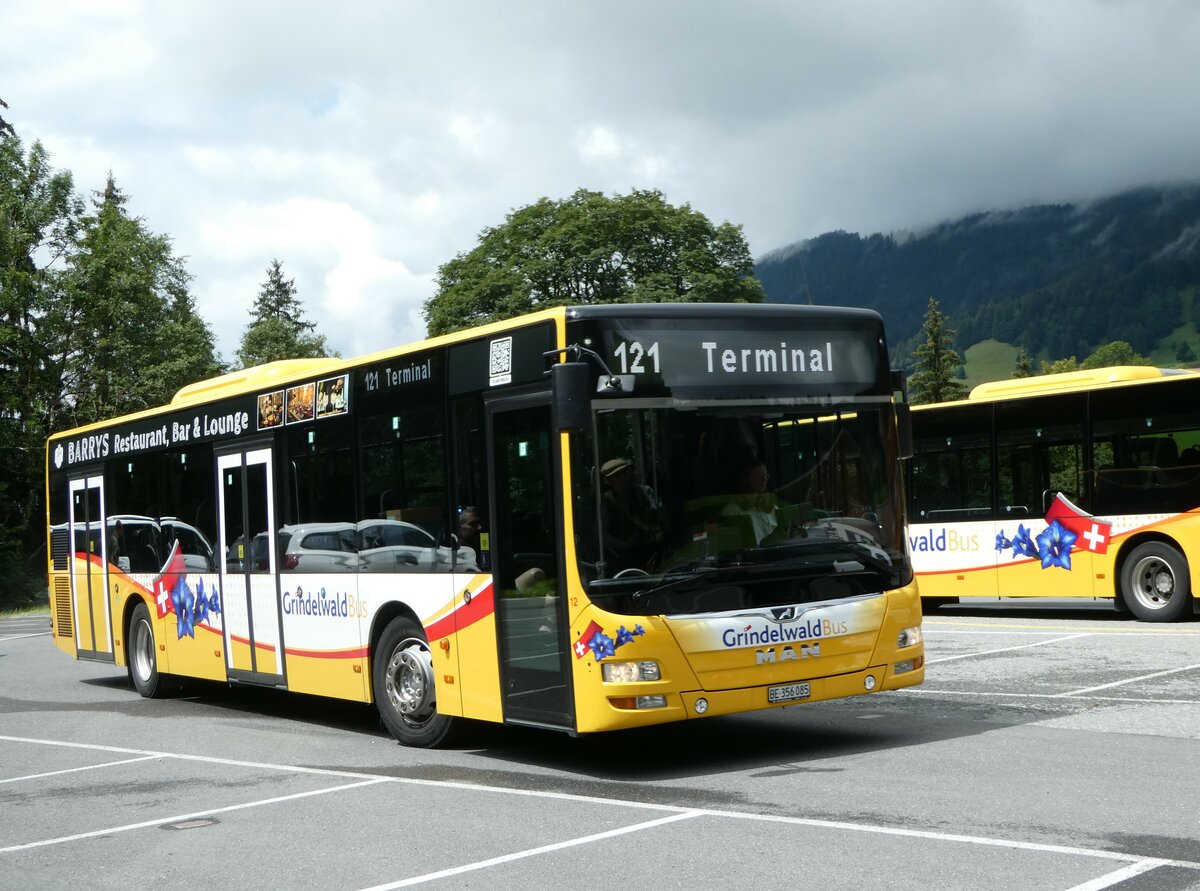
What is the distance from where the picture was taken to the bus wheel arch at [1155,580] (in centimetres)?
1777

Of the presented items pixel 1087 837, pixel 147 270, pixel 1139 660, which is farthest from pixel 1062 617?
pixel 147 270

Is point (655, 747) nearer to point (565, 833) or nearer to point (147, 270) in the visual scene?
point (565, 833)

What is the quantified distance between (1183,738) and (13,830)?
7.22m

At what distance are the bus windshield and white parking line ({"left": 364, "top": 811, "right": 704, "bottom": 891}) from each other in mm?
1541

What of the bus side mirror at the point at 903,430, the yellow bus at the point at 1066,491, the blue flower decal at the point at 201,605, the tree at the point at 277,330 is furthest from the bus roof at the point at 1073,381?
the tree at the point at 277,330

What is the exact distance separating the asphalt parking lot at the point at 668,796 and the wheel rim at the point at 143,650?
190cm

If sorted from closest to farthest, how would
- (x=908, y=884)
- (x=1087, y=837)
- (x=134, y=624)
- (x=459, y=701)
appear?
(x=908, y=884) < (x=1087, y=837) < (x=459, y=701) < (x=134, y=624)

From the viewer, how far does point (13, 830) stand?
8422 millimetres

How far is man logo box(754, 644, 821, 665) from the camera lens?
9.17 meters

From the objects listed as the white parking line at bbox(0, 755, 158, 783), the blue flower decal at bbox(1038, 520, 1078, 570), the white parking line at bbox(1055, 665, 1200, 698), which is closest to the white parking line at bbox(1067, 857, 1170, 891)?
the white parking line at bbox(1055, 665, 1200, 698)

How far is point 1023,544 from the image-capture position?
19688 millimetres

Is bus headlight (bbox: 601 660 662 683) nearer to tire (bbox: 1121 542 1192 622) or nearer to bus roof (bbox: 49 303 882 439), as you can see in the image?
bus roof (bbox: 49 303 882 439)

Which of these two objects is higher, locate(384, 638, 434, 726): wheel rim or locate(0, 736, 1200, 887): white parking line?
locate(384, 638, 434, 726): wheel rim

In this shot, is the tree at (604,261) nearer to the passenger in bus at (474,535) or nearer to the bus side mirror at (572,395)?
the passenger in bus at (474,535)
